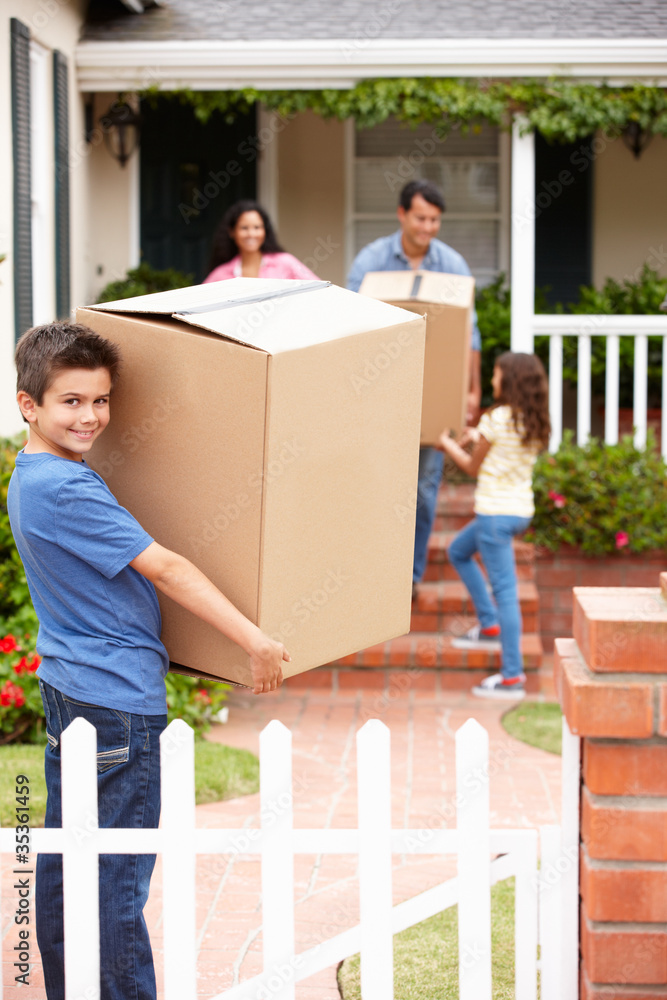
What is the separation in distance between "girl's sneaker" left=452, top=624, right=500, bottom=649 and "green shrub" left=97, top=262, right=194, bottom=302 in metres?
3.73

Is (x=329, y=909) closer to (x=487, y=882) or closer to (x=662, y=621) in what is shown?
(x=487, y=882)

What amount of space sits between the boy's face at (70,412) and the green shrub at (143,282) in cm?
615

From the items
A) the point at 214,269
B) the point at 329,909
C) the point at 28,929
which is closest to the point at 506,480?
the point at 214,269

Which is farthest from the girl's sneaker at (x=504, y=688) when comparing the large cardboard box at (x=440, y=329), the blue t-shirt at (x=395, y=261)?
the blue t-shirt at (x=395, y=261)

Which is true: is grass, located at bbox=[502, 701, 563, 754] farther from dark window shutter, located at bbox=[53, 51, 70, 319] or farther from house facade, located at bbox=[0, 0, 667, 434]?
dark window shutter, located at bbox=[53, 51, 70, 319]

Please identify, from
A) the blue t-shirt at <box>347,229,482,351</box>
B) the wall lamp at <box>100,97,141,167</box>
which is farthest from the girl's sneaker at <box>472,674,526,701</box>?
the wall lamp at <box>100,97,141,167</box>

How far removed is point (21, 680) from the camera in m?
4.35

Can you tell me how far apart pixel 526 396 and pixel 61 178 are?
367cm

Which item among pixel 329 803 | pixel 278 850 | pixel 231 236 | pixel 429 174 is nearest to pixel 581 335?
pixel 231 236

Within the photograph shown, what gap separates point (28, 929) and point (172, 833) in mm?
1293

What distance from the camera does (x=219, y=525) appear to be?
1.90 meters

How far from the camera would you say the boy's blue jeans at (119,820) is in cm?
204

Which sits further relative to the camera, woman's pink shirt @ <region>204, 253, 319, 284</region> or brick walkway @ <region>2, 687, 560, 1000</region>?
woman's pink shirt @ <region>204, 253, 319, 284</region>

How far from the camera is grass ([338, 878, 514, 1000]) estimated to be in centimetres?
259
